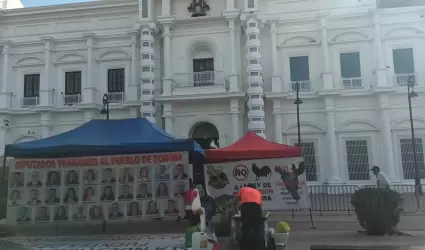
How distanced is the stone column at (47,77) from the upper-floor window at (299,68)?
1472 centimetres

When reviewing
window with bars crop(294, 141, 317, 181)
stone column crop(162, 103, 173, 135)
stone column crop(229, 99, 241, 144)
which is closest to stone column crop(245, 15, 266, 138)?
stone column crop(229, 99, 241, 144)

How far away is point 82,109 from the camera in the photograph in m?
24.7

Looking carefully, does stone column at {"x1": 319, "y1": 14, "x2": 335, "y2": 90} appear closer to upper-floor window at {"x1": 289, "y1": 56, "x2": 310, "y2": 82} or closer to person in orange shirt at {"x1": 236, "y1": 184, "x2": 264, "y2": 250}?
upper-floor window at {"x1": 289, "y1": 56, "x2": 310, "y2": 82}

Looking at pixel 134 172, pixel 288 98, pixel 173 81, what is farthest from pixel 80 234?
pixel 288 98

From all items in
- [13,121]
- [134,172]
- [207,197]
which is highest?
[13,121]

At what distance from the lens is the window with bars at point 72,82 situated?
84.9 ft

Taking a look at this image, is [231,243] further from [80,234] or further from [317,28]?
[317,28]

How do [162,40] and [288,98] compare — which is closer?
[288,98]

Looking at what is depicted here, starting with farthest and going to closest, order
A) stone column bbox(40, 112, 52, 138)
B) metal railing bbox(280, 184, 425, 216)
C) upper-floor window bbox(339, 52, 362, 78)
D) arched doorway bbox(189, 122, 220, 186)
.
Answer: stone column bbox(40, 112, 52, 138), upper-floor window bbox(339, 52, 362, 78), arched doorway bbox(189, 122, 220, 186), metal railing bbox(280, 184, 425, 216)

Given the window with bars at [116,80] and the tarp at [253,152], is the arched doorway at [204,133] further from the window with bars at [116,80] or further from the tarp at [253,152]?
the tarp at [253,152]

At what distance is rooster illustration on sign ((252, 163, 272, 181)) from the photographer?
11359 mm

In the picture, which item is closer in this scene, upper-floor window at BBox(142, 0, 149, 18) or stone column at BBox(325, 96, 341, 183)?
stone column at BBox(325, 96, 341, 183)

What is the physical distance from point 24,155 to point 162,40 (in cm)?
1531

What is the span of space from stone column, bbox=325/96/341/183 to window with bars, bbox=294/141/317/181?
0.86 m
